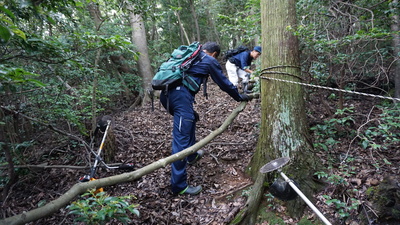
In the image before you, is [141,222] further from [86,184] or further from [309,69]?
[309,69]

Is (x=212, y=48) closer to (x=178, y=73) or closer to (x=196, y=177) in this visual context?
(x=178, y=73)

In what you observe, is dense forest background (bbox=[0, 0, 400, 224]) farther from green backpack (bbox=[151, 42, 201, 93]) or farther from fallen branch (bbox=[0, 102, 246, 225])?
fallen branch (bbox=[0, 102, 246, 225])

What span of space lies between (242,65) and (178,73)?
11.4 feet

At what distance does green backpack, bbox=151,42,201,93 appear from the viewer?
328 centimetres

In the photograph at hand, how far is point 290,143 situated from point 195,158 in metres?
1.73

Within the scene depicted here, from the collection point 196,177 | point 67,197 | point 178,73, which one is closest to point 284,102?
point 178,73

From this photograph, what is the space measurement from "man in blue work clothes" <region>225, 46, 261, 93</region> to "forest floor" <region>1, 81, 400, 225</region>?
1.29 m

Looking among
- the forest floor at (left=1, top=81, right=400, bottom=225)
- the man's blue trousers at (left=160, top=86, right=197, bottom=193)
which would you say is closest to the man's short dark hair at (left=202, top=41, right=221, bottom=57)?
the man's blue trousers at (left=160, top=86, right=197, bottom=193)

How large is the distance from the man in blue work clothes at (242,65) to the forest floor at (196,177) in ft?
4.24

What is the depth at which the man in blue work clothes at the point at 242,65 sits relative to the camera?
607 centimetres

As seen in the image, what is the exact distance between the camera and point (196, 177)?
3.72 m

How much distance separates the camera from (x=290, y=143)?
9.56ft

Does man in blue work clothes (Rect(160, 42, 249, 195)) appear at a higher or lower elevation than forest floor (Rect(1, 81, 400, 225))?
higher

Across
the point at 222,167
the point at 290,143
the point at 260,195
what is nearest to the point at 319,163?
the point at 290,143
